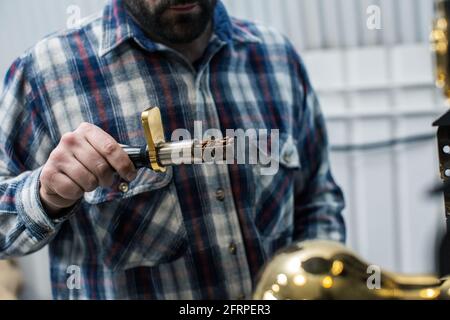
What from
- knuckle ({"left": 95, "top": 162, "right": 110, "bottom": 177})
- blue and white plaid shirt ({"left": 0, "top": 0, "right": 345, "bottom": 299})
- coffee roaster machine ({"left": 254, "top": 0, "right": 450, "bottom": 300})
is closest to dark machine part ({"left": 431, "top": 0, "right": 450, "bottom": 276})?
coffee roaster machine ({"left": 254, "top": 0, "right": 450, "bottom": 300})

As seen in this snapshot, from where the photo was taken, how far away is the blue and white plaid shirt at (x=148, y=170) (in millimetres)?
536

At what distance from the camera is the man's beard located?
1.73ft

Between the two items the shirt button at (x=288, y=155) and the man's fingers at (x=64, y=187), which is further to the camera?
the shirt button at (x=288, y=155)

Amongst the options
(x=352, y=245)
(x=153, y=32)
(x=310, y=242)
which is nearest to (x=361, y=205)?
(x=352, y=245)

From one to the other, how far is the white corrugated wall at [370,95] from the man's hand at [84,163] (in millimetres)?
130

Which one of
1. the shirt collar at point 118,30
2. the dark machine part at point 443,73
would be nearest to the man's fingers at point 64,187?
the shirt collar at point 118,30

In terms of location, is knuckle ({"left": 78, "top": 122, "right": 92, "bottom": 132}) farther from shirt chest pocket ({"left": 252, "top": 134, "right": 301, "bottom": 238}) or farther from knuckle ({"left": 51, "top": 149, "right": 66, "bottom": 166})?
shirt chest pocket ({"left": 252, "top": 134, "right": 301, "bottom": 238})

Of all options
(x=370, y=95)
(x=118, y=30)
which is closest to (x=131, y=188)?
(x=118, y=30)

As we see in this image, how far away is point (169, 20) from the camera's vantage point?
0.53 metres

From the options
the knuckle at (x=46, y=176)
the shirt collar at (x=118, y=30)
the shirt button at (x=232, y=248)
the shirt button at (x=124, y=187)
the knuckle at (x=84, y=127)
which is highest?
the shirt collar at (x=118, y=30)

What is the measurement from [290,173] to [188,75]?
13cm

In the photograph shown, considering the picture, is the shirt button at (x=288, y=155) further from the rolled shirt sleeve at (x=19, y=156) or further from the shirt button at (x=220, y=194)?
the rolled shirt sleeve at (x=19, y=156)

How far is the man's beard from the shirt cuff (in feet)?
0.46

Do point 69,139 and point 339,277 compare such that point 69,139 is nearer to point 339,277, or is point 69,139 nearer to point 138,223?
point 138,223
